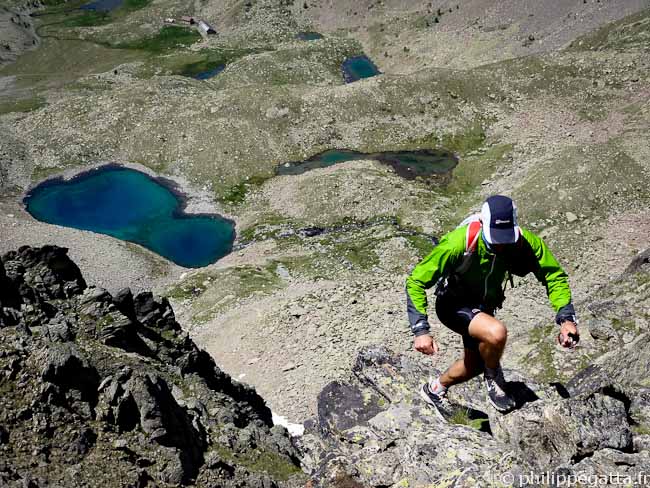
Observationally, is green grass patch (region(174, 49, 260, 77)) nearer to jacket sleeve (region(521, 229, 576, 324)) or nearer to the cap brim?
jacket sleeve (region(521, 229, 576, 324))

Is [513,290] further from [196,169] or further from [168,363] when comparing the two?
[196,169]

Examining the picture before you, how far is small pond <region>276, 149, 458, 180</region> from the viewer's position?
68.1m

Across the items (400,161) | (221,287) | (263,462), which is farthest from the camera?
(400,161)

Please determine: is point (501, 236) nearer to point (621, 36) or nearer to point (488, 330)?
point (488, 330)

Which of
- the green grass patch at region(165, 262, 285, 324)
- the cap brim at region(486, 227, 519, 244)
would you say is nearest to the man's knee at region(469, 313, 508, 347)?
the cap brim at region(486, 227, 519, 244)

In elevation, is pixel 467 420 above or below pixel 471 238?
below

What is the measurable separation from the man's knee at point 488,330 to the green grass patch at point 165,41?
417 feet

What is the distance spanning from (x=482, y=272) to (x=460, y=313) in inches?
42.1

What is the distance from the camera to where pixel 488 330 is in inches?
462

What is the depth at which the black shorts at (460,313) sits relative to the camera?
12.2 meters

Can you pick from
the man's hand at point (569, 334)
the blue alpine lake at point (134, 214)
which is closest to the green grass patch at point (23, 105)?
the blue alpine lake at point (134, 214)

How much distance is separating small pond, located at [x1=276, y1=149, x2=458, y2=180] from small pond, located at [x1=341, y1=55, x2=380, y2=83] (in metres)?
31.4

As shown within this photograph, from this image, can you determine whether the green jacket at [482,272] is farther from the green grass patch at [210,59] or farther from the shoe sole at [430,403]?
the green grass patch at [210,59]

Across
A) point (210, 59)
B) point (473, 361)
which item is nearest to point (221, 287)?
point (473, 361)
